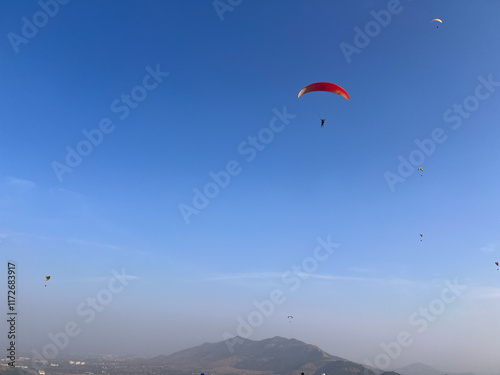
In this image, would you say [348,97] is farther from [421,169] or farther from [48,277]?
[48,277]

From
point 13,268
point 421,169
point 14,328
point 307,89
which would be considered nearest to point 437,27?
point 307,89

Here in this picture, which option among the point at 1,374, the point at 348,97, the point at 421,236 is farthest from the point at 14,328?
the point at 1,374

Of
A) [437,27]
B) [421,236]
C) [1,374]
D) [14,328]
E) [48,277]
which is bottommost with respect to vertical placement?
[1,374]

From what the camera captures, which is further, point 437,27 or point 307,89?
point 307,89

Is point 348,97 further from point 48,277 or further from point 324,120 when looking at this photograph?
point 48,277

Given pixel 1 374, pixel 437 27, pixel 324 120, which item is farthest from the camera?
pixel 1 374

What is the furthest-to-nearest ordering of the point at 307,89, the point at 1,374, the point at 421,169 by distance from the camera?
the point at 1,374, the point at 421,169, the point at 307,89

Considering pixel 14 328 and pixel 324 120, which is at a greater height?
pixel 324 120
